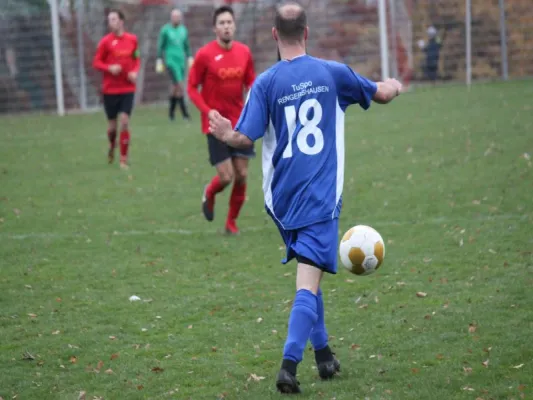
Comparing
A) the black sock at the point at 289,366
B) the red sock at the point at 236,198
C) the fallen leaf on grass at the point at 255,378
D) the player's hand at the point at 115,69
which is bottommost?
the fallen leaf on grass at the point at 255,378

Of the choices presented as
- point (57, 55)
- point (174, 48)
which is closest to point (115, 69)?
point (174, 48)

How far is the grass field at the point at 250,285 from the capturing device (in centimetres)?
532

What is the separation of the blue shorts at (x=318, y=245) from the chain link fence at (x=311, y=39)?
19888 millimetres

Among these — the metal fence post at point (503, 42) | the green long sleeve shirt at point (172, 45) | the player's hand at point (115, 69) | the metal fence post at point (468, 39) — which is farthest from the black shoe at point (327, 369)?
the metal fence post at point (503, 42)

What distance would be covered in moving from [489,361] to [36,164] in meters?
11.1

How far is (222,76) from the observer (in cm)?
926

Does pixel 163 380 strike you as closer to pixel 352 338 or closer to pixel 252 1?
pixel 352 338

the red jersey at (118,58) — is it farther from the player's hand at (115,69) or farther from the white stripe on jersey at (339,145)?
the white stripe on jersey at (339,145)

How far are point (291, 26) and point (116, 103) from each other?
996cm

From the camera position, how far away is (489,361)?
5.28m

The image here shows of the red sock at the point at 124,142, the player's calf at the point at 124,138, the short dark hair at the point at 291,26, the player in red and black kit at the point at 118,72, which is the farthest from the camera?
the player in red and black kit at the point at 118,72

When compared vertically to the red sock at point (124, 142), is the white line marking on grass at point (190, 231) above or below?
below

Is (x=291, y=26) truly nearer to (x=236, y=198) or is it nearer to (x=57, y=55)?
(x=236, y=198)

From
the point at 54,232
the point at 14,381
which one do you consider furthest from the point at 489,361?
the point at 54,232
